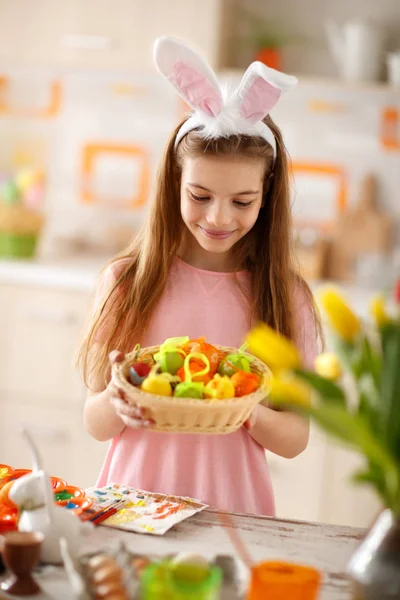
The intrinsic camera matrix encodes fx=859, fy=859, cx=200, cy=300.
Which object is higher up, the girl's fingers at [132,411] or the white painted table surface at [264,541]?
the girl's fingers at [132,411]

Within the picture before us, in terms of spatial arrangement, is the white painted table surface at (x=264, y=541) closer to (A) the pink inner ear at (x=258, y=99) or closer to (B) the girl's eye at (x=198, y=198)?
(B) the girl's eye at (x=198, y=198)

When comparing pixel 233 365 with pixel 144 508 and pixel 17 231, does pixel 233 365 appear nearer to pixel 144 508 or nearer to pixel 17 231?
pixel 144 508

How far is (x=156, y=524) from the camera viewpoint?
1.29 m

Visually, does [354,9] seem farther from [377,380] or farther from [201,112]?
[377,380]

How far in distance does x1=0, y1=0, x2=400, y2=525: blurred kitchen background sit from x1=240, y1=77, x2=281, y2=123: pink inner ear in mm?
1464

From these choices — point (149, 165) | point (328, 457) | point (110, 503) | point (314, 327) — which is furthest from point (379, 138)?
point (110, 503)

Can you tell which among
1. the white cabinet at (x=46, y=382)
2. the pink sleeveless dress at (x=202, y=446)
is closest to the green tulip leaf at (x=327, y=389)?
the pink sleeveless dress at (x=202, y=446)

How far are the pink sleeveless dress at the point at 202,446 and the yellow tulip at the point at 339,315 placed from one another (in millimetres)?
672

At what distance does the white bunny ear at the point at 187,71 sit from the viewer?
1374 mm

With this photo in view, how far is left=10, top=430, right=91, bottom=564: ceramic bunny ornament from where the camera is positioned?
1.12 meters

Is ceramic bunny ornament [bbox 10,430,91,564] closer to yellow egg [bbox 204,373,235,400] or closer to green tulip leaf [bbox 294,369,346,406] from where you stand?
yellow egg [bbox 204,373,235,400]

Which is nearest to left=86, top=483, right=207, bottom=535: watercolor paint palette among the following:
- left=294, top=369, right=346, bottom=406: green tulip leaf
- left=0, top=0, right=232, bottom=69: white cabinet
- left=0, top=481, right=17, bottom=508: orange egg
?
left=0, top=481, right=17, bottom=508: orange egg

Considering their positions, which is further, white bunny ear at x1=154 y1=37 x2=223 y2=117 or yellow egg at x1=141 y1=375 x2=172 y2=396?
white bunny ear at x1=154 y1=37 x2=223 y2=117

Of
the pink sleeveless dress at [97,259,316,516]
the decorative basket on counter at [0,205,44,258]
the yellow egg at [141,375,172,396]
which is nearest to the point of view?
the yellow egg at [141,375,172,396]
